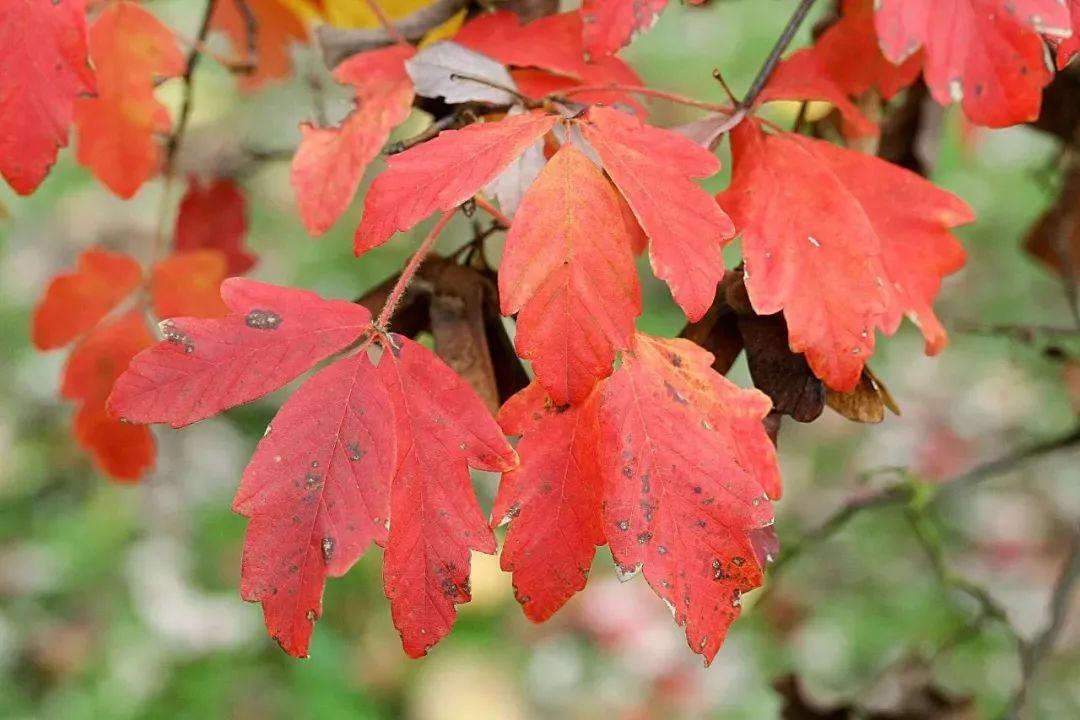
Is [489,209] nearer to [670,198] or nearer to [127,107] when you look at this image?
[670,198]

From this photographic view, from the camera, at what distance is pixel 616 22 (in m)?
0.64

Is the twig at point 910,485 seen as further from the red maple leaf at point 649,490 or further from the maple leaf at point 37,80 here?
the maple leaf at point 37,80

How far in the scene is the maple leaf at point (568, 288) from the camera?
21.8 inches

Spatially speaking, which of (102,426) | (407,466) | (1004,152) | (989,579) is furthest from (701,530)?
A: (1004,152)

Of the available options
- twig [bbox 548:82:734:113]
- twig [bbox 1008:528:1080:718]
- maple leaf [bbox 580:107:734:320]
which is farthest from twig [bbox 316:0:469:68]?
twig [bbox 1008:528:1080:718]

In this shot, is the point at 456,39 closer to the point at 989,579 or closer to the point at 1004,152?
the point at 989,579

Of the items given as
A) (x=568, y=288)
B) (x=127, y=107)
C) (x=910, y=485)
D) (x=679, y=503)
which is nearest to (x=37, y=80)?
(x=127, y=107)

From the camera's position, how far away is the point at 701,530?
579 mm

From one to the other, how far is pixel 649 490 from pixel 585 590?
1.93 meters

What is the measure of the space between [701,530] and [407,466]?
0.16m

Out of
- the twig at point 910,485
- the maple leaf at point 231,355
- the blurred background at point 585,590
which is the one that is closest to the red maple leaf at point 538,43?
the maple leaf at point 231,355

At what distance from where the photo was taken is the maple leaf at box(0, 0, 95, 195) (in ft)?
2.14

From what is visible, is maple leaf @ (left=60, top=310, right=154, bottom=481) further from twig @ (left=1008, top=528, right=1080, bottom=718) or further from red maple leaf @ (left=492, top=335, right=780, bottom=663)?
twig @ (left=1008, top=528, right=1080, bottom=718)

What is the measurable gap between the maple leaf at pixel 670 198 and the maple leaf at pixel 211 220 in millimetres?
556
